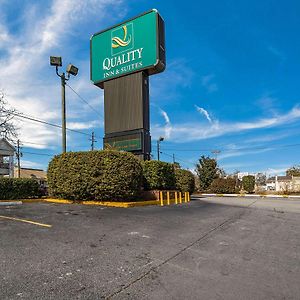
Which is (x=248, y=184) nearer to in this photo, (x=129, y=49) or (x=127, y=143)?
(x=127, y=143)

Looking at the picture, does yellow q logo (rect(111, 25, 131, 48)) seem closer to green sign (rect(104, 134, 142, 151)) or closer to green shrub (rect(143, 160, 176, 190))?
green sign (rect(104, 134, 142, 151))

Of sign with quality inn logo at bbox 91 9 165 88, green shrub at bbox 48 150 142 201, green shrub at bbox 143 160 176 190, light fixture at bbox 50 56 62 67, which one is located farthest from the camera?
sign with quality inn logo at bbox 91 9 165 88

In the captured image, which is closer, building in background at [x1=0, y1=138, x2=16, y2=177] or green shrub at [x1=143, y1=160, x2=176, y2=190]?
green shrub at [x1=143, y1=160, x2=176, y2=190]

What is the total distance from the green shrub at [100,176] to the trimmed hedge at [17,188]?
308cm

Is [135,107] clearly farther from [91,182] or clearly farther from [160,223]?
[160,223]

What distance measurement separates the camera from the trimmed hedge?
14.3m

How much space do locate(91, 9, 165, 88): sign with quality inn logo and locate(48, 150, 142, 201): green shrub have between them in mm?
7906

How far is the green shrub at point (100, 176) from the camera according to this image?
38.5 feet

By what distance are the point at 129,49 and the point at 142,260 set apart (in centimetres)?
1619

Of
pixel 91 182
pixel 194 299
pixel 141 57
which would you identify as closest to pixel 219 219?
pixel 91 182

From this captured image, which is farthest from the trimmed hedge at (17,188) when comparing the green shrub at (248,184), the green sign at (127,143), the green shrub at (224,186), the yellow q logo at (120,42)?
the green shrub at (248,184)

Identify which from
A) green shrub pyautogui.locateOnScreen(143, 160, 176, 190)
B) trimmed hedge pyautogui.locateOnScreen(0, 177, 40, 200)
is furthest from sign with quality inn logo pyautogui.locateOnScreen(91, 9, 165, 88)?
trimmed hedge pyautogui.locateOnScreen(0, 177, 40, 200)

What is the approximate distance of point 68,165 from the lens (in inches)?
494

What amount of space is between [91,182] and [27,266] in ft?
25.2
